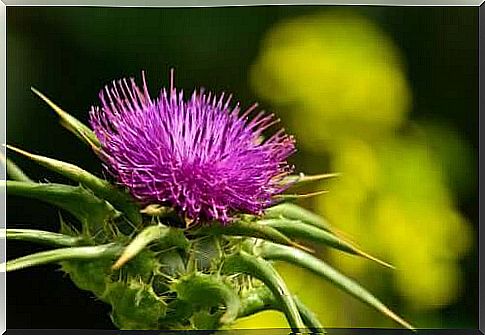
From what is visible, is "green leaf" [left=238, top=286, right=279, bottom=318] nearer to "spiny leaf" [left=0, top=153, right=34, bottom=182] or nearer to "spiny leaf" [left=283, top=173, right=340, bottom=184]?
"spiny leaf" [left=283, top=173, right=340, bottom=184]

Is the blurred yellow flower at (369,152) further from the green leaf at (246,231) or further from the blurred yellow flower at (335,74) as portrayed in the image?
the green leaf at (246,231)

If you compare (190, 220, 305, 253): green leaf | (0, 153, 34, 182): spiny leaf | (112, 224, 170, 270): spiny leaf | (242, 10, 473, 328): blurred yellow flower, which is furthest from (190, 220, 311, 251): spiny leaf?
(0, 153, 34, 182): spiny leaf

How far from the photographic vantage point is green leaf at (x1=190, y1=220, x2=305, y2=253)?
5.09 ft

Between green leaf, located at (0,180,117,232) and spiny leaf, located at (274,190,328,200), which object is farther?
spiny leaf, located at (274,190,328,200)

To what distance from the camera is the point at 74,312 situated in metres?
1.79

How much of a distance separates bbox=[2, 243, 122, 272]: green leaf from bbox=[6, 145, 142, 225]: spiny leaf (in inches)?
3.2

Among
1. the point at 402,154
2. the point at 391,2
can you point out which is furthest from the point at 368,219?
the point at 391,2

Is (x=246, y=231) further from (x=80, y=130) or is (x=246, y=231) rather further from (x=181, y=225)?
(x=80, y=130)

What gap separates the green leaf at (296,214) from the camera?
1.67 m

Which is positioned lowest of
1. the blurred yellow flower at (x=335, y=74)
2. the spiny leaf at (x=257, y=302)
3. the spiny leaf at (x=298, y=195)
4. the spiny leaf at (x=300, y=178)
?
the spiny leaf at (x=257, y=302)

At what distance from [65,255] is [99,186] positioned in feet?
0.53

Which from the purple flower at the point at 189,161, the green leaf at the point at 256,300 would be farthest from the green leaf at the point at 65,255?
the green leaf at the point at 256,300

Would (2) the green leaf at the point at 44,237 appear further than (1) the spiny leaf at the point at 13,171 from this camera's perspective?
No

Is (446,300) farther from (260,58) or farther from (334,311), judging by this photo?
(260,58)
